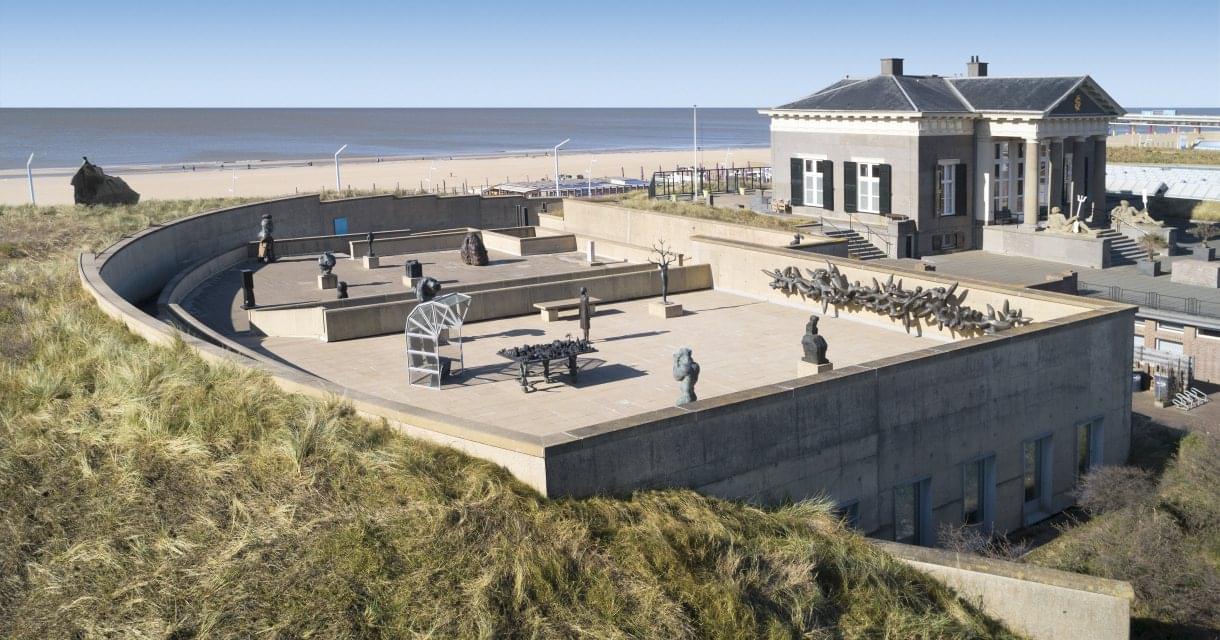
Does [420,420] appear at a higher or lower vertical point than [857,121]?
lower

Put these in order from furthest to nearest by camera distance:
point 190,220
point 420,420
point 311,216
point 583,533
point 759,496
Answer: point 311,216 → point 190,220 → point 759,496 → point 420,420 → point 583,533

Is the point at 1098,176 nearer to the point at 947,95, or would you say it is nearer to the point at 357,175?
the point at 947,95

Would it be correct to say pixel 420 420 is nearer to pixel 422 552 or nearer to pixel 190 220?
pixel 422 552

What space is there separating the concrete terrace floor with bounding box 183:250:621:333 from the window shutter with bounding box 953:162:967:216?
13.3 meters

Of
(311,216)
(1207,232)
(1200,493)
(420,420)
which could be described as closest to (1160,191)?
(1207,232)

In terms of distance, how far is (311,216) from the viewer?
1804 inches

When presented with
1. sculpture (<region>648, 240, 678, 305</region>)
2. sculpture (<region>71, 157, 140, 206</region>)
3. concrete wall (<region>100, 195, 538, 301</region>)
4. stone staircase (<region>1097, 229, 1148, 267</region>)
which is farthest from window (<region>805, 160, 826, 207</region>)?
sculpture (<region>71, 157, 140, 206</region>)

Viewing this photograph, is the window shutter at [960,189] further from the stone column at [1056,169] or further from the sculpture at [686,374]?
the sculpture at [686,374]

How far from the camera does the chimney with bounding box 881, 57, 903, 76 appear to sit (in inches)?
1727

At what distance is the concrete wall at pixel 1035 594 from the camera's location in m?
15.0

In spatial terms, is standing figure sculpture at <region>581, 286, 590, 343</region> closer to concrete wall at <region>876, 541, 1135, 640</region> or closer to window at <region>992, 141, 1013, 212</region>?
concrete wall at <region>876, 541, 1135, 640</region>

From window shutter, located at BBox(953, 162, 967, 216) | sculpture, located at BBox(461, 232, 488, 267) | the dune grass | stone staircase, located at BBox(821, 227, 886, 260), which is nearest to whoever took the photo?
the dune grass

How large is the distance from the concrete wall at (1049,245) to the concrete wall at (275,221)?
1992 centimetres

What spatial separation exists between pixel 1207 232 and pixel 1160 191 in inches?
329
